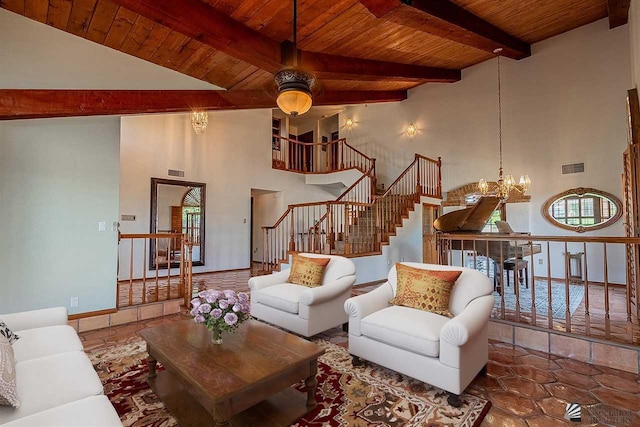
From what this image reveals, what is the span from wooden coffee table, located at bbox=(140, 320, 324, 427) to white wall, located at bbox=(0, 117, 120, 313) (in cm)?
192

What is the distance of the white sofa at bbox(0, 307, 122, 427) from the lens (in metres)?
1.26

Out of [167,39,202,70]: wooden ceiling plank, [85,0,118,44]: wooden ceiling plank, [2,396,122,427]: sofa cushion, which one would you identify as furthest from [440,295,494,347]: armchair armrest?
[85,0,118,44]: wooden ceiling plank

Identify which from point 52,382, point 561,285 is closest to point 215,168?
point 52,382

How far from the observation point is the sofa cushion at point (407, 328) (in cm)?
219

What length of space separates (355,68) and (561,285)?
211 inches

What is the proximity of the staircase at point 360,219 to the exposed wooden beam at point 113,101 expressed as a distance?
2511 millimetres

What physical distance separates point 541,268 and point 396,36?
18.2 ft

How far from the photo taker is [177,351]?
2037mm

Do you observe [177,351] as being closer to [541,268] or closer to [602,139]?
[541,268]

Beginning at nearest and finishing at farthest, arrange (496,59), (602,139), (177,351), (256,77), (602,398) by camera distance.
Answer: (177,351)
(602,398)
(256,77)
(602,139)
(496,59)

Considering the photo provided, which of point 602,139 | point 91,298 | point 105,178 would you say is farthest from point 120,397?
point 602,139

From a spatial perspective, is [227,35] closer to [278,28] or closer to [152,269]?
[278,28]

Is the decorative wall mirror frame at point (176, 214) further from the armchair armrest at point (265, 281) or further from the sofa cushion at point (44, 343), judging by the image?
the sofa cushion at point (44, 343)

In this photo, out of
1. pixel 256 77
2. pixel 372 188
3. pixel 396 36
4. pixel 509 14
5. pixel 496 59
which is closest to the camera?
pixel 256 77
